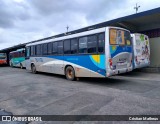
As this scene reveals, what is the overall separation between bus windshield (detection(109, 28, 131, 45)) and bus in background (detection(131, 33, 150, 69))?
2473mm

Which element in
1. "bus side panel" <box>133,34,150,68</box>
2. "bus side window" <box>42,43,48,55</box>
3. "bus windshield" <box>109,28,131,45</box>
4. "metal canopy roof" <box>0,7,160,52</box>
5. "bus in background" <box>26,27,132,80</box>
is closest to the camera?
"bus in background" <box>26,27,132,80</box>

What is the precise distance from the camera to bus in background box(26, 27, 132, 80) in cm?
882

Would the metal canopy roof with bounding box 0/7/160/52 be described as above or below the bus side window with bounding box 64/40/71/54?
above

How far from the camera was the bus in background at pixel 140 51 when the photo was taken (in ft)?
40.9

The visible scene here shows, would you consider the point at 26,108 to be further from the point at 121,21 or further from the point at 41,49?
the point at 121,21

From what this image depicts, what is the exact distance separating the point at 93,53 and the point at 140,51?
16.7ft

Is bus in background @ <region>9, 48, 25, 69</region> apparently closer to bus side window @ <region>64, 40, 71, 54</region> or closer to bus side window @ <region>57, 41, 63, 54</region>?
bus side window @ <region>57, 41, 63, 54</region>

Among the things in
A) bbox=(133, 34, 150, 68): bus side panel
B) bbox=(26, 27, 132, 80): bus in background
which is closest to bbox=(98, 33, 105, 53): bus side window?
bbox=(26, 27, 132, 80): bus in background

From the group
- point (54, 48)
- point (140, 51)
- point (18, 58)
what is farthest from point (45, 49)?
point (18, 58)

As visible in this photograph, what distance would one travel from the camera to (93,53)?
9.41 m

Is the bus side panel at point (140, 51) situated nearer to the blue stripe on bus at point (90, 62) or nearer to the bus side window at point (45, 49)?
the blue stripe on bus at point (90, 62)

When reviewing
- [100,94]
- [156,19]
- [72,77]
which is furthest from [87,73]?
[156,19]

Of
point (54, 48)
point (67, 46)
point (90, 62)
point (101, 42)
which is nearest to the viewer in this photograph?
point (101, 42)

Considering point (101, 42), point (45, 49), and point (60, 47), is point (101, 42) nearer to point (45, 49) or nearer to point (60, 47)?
point (60, 47)
